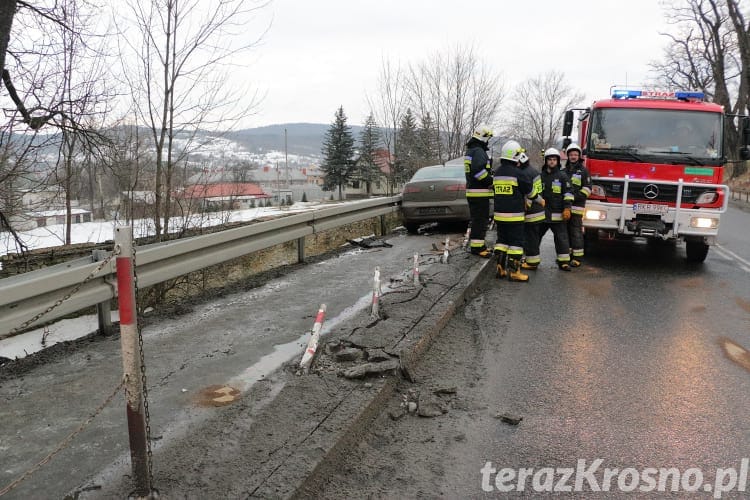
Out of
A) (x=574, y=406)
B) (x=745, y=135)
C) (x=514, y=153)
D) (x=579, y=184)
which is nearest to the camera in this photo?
(x=574, y=406)

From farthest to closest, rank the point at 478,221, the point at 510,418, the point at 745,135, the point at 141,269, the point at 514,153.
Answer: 1. the point at 745,135
2. the point at 478,221
3. the point at 514,153
4. the point at 141,269
5. the point at 510,418

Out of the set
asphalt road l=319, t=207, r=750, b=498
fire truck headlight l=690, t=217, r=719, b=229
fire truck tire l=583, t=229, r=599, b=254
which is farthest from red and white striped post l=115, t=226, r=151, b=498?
fire truck tire l=583, t=229, r=599, b=254

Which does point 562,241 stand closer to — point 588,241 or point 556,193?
point 556,193

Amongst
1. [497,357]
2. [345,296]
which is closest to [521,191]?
[345,296]

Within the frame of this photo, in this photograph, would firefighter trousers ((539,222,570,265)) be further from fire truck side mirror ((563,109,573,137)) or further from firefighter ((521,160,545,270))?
fire truck side mirror ((563,109,573,137))

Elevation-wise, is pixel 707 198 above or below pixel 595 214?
above

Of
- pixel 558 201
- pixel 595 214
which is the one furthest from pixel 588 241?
pixel 558 201

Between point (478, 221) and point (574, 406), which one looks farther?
point (478, 221)

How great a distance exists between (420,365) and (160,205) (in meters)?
7.42

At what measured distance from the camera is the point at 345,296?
6.36 meters

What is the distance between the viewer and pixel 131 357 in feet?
7.79

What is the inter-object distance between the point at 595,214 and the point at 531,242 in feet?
3.78

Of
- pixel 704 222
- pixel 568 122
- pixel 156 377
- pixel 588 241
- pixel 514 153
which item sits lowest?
pixel 156 377

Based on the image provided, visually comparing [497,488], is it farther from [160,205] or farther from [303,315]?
[160,205]
